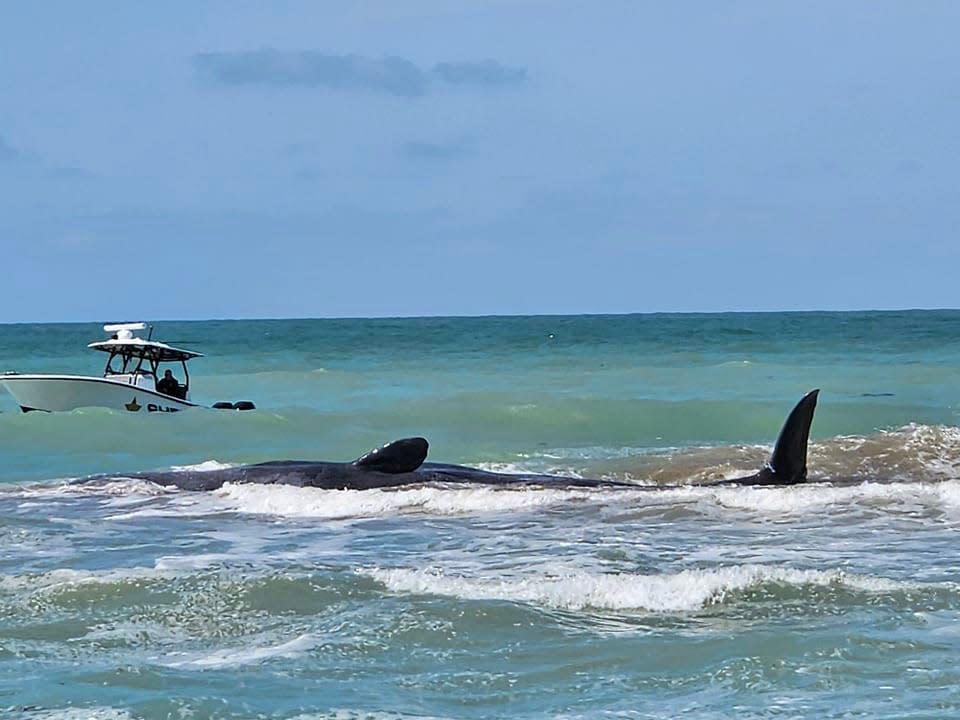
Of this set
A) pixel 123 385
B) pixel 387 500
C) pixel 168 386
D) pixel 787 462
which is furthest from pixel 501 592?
pixel 168 386

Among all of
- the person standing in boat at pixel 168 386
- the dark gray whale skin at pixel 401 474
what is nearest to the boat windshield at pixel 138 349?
the person standing in boat at pixel 168 386

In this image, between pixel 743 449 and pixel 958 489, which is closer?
pixel 958 489

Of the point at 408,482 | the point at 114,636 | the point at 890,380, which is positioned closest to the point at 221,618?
the point at 114,636

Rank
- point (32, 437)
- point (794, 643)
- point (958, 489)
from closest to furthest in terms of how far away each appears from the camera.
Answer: point (794, 643) < point (958, 489) < point (32, 437)

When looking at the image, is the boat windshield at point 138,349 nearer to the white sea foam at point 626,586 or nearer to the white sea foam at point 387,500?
the white sea foam at point 387,500

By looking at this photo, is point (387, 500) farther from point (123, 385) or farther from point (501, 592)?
point (123, 385)

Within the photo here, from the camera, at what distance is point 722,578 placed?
386 inches

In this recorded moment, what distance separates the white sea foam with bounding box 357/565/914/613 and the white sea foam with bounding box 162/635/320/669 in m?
1.51

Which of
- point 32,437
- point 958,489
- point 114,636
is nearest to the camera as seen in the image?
point 114,636

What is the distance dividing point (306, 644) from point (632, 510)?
618 cm

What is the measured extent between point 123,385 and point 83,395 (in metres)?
1.25

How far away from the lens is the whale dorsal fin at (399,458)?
52.8ft

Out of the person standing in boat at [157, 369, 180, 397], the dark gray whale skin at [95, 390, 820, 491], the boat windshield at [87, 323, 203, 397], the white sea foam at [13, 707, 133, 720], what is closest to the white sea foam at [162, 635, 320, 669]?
the white sea foam at [13, 707, 133, 720]

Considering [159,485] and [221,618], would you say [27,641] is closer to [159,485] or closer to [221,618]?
[221,618]
